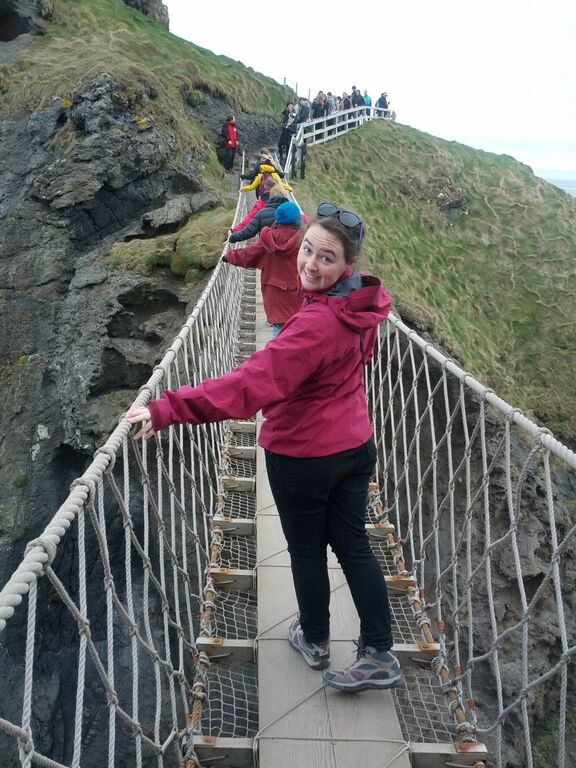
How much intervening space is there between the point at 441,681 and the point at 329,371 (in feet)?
4.21

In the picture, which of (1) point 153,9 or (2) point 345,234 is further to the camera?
(1) point 153,9

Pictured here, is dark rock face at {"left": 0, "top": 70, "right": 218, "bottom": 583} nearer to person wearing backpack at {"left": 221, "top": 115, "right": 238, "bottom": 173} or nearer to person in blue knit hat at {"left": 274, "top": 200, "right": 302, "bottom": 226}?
person wearing backpack at {"left": 221, "top": 115, "right": 238, "bottom": 173}

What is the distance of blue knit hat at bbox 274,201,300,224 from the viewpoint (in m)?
3.59

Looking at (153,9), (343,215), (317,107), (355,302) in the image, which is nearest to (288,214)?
(343,215)

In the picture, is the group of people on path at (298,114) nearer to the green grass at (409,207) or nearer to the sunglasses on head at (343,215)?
the green grass at (409,207)

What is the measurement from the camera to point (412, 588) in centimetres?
247

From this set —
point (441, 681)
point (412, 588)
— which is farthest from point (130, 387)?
point (441, 681)

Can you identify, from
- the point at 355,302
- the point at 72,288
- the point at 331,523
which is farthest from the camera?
the point at 72,288

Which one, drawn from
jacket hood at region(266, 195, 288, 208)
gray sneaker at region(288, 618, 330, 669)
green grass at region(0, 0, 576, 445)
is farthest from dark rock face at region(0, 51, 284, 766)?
gray sneaker at region(288, 618, 330, 669)

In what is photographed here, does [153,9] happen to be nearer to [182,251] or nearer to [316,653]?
[182,251]

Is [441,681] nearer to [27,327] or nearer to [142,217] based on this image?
[27,327]

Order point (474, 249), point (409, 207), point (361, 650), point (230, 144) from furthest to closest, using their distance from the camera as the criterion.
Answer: point (409, 207), point (474, 249), point (230, 144), point (361, 650)

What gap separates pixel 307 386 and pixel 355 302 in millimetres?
274

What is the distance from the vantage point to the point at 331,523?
1.77 meters
